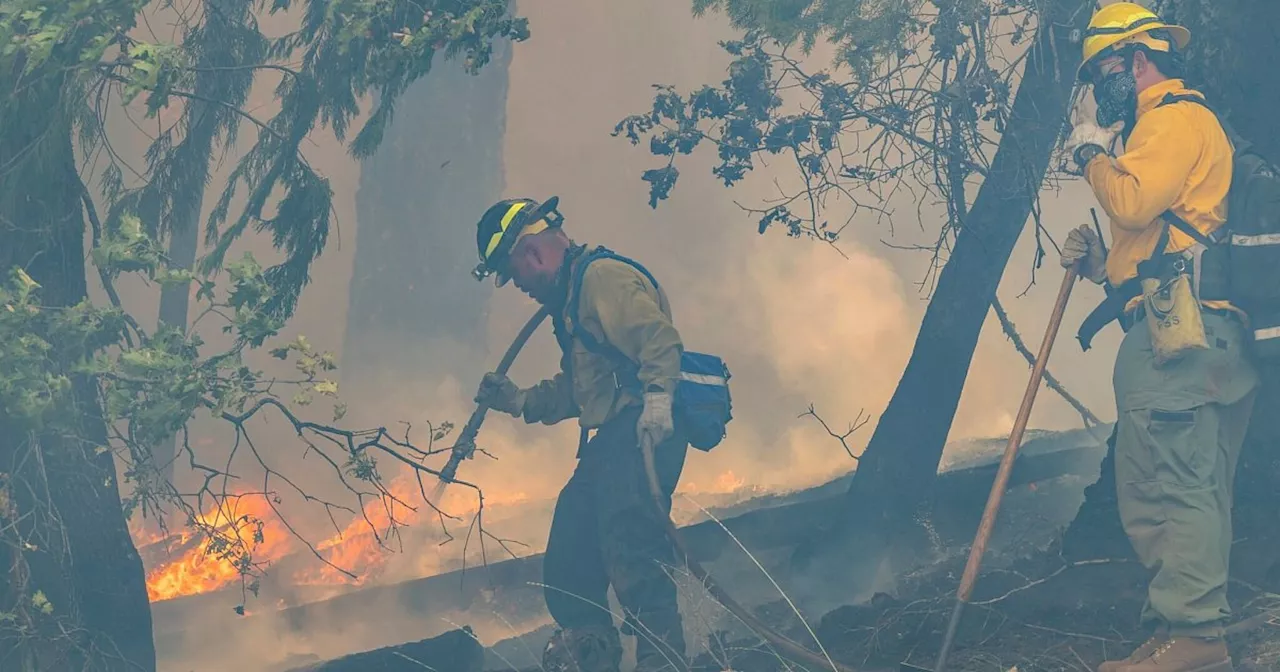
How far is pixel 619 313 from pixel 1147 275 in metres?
2.14

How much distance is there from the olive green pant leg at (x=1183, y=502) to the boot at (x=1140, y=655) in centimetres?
6

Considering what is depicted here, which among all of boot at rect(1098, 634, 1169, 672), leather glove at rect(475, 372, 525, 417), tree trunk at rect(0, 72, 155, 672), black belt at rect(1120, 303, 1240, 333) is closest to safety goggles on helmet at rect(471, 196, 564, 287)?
leather glove at rect(475, 372, 525, 417)

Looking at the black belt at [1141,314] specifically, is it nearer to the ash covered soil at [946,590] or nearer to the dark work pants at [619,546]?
the ash covered soil at [946,590]

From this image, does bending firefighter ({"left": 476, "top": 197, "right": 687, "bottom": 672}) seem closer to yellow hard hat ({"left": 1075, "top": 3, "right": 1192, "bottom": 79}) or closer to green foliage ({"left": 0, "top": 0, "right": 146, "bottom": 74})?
green foliage ({"left": 0, "top": 0, "right": 146, "bottom": 74})

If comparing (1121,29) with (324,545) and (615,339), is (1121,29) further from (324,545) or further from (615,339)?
(324,545)

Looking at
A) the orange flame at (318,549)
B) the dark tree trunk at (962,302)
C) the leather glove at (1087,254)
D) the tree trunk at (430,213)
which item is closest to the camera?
the leather glove at (1087,254)

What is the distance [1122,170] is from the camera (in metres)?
4.08

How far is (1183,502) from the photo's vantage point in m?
3.86

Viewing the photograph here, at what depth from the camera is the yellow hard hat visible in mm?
4285

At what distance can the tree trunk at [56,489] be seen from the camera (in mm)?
4488

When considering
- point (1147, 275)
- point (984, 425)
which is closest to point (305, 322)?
point (984, 425)

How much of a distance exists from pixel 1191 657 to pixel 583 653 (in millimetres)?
2428

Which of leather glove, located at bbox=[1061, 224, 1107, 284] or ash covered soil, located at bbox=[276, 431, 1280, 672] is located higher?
leather glove, located at bbox=[1061, 224, 1107, 284]

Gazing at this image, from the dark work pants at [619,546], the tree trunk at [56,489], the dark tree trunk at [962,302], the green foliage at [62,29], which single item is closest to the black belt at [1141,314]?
the dark tree trunk at [962,302]
